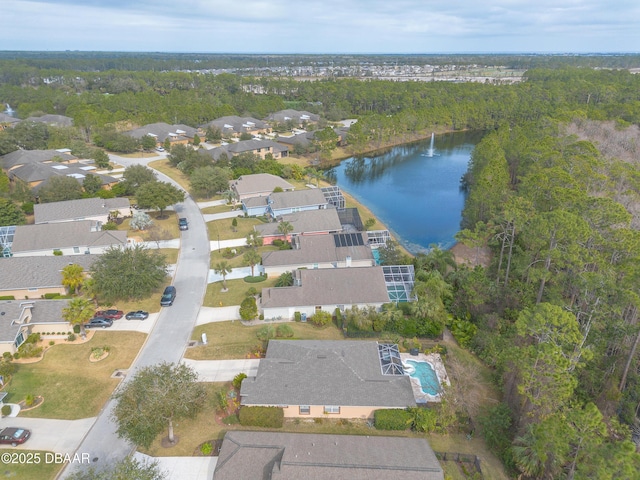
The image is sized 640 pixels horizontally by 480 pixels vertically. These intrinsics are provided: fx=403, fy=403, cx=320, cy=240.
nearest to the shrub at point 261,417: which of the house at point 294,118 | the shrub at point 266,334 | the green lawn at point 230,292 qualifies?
the shrub at point 266,334

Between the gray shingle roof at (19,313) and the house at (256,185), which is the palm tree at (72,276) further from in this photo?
the house at (256,185)

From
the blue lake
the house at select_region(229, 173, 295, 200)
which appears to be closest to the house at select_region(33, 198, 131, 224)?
the house at select_region(229, 173, 295, 200)

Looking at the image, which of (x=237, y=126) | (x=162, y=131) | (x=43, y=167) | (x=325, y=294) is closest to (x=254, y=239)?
(x=325, y=294)

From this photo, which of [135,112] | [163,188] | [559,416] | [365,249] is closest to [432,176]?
[365,249]

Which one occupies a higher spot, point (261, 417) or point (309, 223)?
point (309, 223)

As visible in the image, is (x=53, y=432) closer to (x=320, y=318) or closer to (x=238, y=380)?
(x=238, y=380)

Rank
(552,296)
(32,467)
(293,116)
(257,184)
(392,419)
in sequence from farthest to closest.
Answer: (293,116) → (257,184) → (552,296) → (392,419) → (32,467)

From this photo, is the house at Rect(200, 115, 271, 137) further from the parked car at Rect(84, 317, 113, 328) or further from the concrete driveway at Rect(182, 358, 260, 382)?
the concrete driveway at Rect(182, 358, 260, 382)
